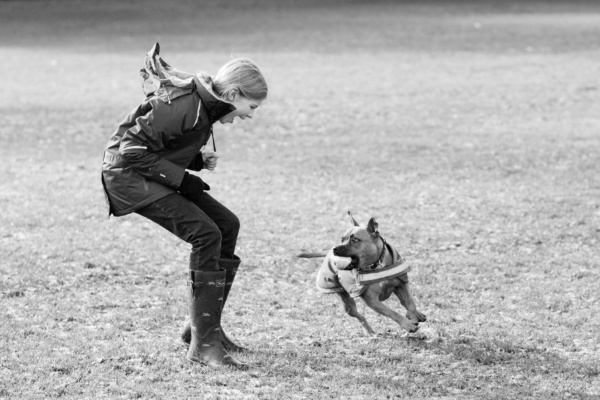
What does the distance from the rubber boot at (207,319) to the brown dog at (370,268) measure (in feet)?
2.66

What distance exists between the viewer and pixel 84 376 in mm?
5180

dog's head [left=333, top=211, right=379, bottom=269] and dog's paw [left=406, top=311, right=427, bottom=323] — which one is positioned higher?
dog's head [left=333, top=211, right=379, bottom=269]

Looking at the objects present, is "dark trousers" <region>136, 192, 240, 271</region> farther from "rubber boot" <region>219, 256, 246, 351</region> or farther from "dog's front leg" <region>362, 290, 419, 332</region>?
"dog's front leg" <region>362, 290, 419, 332</region>

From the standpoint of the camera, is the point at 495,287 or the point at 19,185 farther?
the point at 19,185

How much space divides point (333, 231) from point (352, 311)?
2599 mm

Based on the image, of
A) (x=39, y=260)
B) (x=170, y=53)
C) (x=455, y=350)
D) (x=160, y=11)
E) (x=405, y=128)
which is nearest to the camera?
(x=455, y=350)

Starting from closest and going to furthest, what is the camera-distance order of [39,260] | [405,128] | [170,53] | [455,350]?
[455,350] → [39,260] → [405,128] → [170,53]

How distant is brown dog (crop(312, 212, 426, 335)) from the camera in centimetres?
569

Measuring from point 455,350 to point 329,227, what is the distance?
317 centimetres

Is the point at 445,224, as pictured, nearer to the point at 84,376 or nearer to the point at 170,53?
the point at 84,376

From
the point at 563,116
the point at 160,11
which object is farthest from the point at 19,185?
the point at 160,11

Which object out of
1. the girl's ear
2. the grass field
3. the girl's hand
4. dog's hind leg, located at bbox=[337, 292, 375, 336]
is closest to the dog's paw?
the grass field

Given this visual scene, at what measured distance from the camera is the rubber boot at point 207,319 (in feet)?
17.1

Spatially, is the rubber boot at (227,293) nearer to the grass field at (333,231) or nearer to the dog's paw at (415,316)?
the grass field at (333,231)
